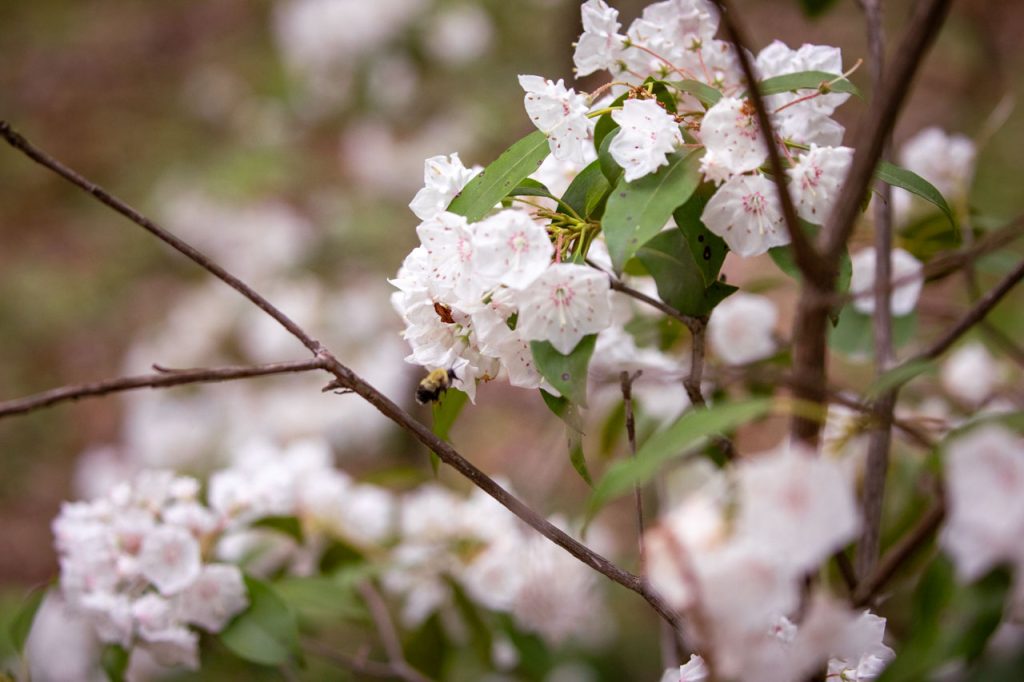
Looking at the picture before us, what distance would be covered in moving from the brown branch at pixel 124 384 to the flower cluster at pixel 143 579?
382mm

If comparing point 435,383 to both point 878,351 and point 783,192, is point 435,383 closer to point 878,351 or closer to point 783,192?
point 783,192

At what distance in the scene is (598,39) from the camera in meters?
0.78

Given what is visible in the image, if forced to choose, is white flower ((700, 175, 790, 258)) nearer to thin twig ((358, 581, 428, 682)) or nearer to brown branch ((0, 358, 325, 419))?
brown branch ((0, 358, 325, 419))

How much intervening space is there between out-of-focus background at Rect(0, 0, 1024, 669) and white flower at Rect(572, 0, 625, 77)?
4.66 feet

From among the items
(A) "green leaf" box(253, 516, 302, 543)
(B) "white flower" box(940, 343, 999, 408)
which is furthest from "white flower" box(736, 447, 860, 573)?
(B) "white flower" box(940, 343, 999, 408)

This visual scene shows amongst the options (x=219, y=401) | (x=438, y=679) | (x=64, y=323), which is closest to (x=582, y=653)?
(x=438, y=679)

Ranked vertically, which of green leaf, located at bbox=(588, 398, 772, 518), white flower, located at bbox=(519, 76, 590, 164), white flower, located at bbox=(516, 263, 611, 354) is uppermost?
white flower, located at bbox=(519, 76, 590, 164)

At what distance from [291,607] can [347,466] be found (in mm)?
2537

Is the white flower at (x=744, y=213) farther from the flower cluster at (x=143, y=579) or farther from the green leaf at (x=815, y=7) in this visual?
the green leaf at (x=815, y=7)

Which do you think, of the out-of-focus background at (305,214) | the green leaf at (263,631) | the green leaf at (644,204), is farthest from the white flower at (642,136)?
the out-of-focus background at (305,214)

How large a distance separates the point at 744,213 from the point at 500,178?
19 centimetres

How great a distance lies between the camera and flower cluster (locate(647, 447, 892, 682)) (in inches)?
17.8

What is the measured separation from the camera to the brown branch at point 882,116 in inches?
20.2

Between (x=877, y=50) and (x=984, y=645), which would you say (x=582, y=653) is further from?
(x=984, y=645)
